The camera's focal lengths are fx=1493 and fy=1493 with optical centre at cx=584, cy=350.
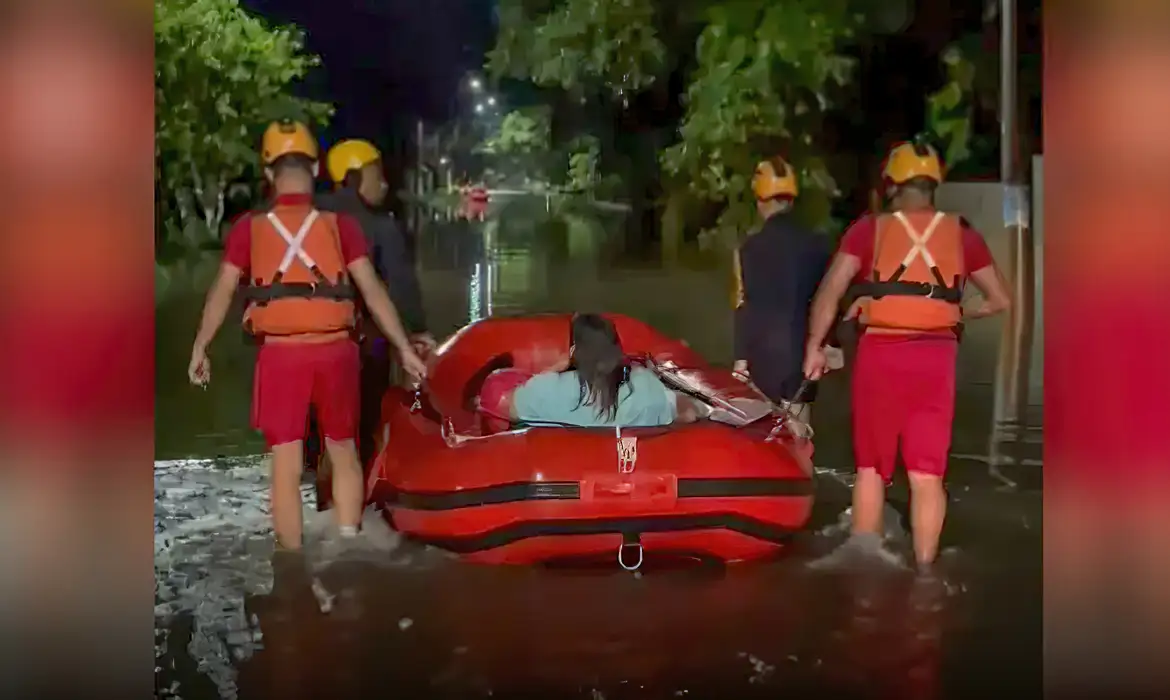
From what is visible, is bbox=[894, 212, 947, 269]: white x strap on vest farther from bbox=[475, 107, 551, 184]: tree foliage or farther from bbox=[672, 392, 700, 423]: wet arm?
bbox=[475, 107, 551, 184]: tree foliage

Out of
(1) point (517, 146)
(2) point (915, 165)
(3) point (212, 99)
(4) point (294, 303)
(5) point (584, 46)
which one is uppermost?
(5) point (584, 46)

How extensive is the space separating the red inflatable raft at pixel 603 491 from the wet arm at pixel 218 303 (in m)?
0.63

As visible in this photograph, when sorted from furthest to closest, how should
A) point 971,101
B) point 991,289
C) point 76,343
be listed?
1. point 971,101
2. point 991,289
3. point 76,343

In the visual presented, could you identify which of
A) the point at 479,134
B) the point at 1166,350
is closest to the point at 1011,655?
the point at 1166,350

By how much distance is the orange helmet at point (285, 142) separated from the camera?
153 inches

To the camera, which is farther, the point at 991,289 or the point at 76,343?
the point at 991,289

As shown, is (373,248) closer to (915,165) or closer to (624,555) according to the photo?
(624,555)

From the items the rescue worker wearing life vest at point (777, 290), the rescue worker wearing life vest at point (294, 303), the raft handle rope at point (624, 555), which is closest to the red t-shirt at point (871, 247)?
the rescue worker wearing life vest at point (777, 290)

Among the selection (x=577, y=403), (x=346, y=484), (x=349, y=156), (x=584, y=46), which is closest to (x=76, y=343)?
(x=346, y=484)

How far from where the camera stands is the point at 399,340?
4023 mm

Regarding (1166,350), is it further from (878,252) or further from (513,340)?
(513,340)

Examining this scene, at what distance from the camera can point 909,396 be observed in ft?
13.0

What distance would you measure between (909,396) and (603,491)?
86 cm

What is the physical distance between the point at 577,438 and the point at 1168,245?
59.5 inches
